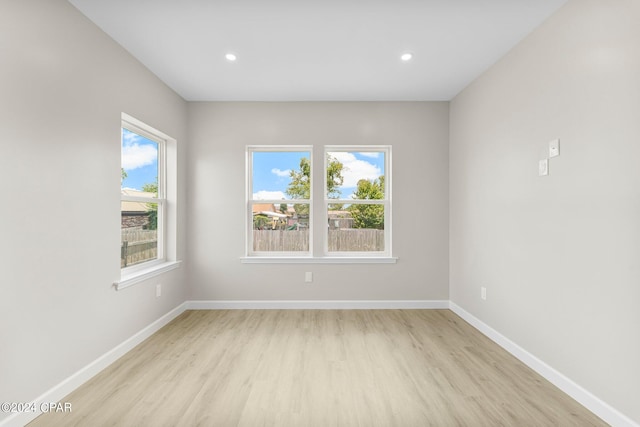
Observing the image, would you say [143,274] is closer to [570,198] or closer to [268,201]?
[268,201]

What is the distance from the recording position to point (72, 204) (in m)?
2.18

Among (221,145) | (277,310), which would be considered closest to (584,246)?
(277,310)

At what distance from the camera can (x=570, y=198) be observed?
85.0 inches

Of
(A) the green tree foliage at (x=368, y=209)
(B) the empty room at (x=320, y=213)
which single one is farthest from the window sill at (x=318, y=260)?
(A) the green tree foliage at (x=368, y=209)

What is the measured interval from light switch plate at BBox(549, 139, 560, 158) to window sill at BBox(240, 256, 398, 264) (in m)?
2.11

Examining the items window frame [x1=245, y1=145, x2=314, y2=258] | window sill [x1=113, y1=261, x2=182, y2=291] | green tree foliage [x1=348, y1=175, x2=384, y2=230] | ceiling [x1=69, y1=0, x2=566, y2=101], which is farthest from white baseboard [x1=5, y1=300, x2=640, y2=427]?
ceiling [x1=69, y1=0, x2=566, y2=101]

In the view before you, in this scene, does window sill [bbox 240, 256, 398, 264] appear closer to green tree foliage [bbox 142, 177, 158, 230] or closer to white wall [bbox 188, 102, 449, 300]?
white wall [bbox 188, 102, 449, 300]

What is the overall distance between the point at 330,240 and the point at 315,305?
846 mm

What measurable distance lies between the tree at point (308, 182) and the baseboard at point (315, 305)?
1.17 m

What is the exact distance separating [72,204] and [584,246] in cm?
341

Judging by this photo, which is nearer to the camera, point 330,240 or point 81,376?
point 81,376

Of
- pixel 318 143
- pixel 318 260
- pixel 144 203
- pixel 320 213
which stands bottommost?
pixel 318 260

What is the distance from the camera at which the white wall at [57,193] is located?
175 centimetres

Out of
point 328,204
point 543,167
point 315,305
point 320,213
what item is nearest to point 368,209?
point 328,204
